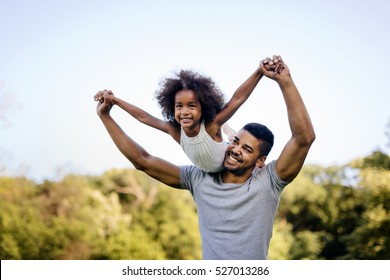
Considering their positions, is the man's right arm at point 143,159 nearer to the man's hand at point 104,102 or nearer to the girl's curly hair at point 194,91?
the man's hand at point 104,102

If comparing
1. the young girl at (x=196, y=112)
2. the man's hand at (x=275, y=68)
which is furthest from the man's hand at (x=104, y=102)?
the man's hand at (x=275, y=68)

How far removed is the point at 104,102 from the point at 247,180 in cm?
63

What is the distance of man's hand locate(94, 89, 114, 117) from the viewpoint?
229cm

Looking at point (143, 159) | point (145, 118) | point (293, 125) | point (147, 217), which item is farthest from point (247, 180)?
point (147, 217)

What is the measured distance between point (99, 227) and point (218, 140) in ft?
42.8

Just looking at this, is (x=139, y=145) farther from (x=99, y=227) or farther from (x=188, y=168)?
(x=99, y=227)

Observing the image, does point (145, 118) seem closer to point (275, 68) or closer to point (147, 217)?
point (275, 68)

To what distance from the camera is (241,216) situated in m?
2.06

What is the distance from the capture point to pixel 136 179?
1542cm

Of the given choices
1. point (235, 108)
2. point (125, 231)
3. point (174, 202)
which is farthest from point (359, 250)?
point (235, 108)

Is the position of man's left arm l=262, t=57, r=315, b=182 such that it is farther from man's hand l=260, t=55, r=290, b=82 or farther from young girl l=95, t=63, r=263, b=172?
young girl l=95, t=63, r=263, b=172

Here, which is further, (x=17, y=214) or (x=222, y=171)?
(x=17, y=214)

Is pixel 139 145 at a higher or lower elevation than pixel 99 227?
lower

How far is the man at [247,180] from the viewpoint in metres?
2.00
